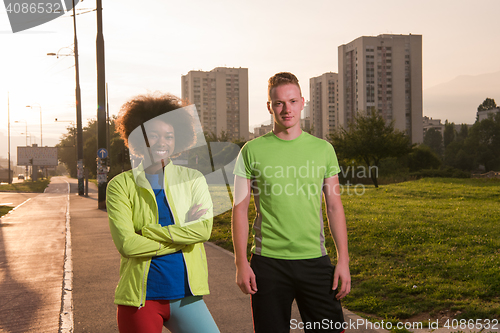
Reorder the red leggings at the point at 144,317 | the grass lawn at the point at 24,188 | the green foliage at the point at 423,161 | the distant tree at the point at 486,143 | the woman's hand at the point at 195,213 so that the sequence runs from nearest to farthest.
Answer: the red leggings at the point at 144,317 → the woman's hand at the point at 195,213 → the grass lawn at the point at 24,188 → the green foliage at the point at 423,161 → the distant tree at the point at 486,143

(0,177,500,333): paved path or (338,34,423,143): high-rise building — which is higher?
(338,34,423,143): high-rise building

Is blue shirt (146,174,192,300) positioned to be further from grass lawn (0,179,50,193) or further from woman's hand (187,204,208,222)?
grass lawn (0,179,50,193)

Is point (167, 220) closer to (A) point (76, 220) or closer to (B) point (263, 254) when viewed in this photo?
(B) point (263, 254)

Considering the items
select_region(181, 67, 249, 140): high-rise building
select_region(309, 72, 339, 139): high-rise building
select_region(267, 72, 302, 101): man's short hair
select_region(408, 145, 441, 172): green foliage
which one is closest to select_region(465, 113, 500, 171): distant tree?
select_region(408, 145, 441, 172): green foliage

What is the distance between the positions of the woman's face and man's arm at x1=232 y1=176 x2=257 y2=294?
0.43 metres

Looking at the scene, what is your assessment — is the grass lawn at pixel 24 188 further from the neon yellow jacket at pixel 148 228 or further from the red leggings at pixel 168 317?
the red leggings at pixel 168 317

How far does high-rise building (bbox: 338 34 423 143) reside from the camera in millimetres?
92188

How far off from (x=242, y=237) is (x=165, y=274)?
485 mm

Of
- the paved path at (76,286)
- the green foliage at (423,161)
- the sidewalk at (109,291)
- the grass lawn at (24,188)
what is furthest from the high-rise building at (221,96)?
the sidewalk at (109,291)

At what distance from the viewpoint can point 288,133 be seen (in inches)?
98.7

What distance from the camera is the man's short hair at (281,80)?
2.49 metres

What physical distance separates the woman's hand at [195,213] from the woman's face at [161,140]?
31 cm

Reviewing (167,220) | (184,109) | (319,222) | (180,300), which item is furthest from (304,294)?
(184,109)

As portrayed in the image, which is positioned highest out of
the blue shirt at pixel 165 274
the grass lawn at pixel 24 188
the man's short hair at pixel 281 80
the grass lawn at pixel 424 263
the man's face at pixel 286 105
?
the man's short hair at pixel 281 80
